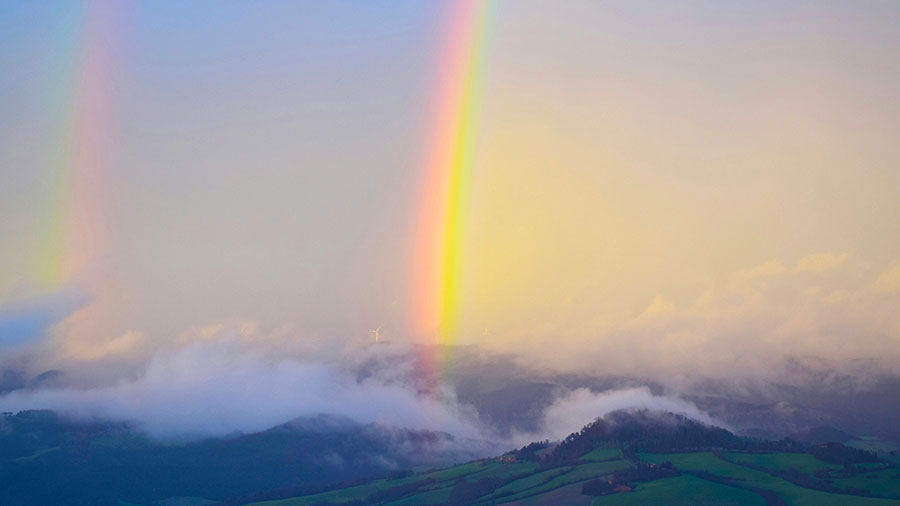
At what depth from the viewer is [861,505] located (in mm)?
199000
